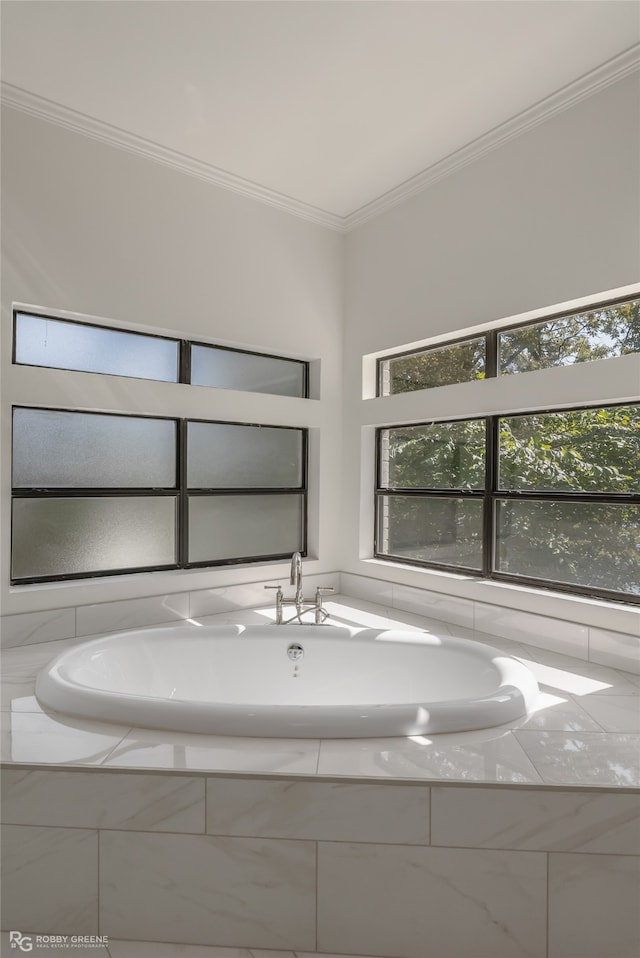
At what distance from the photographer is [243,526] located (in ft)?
10.4

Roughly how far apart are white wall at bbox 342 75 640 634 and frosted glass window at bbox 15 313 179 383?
1147 mm

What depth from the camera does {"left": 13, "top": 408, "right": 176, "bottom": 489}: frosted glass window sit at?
246 cm

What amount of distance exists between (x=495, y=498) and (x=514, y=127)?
1.67 m

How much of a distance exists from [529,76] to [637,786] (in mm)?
2475

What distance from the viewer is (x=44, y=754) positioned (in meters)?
1.44

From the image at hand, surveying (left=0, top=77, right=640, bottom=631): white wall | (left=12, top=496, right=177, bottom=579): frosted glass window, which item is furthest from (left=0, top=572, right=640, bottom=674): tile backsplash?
(left=12, top=496, right=177, bottom=579): frosted glass window

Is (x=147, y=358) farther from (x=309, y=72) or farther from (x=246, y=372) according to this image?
(x=309, y=72)

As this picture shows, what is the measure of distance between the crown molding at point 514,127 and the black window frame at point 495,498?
1.24 m

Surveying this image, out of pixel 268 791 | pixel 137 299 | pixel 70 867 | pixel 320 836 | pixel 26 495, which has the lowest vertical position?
pixel 70 867

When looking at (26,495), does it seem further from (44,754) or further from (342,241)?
(342,241)

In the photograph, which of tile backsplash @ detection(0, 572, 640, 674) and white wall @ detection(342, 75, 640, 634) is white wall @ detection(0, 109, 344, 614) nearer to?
tile backsplash @ detection(0, 572, 640, 674)

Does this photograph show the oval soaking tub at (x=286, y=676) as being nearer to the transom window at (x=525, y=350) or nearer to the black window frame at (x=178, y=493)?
the black window frame at (x=178, y=493)

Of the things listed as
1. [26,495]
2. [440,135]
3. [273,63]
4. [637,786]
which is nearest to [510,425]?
[440,135]

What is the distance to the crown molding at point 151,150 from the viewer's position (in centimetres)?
232
